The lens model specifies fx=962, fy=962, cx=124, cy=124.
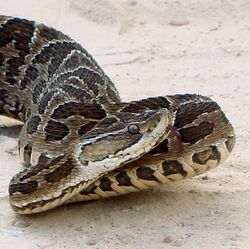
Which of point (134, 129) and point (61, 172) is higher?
point (134, 129)

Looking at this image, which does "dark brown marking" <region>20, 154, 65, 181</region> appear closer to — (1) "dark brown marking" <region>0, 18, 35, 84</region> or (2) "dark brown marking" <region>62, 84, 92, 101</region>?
(2) "dark brown marking" <region>62, 84, 92, 101</region>

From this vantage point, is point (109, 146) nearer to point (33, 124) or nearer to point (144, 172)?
point (144, 172)

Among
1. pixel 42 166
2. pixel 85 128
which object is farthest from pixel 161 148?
pixel 42 166

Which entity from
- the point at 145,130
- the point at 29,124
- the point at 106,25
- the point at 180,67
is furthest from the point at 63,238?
the point at 106,25

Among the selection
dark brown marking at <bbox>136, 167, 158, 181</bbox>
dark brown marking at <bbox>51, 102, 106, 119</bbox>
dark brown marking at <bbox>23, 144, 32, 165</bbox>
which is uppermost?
dark brown marking at <bbox>51, 102, 106, 119</bbox>

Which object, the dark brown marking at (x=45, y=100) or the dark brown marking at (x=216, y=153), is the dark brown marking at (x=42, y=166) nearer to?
the dark brown marking at (x=45, y=100)

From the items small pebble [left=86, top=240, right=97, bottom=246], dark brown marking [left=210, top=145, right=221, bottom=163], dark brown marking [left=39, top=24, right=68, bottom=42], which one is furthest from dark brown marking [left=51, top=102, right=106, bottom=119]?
dark brown marking [left=39, top=24, right=68, bottom=42]
